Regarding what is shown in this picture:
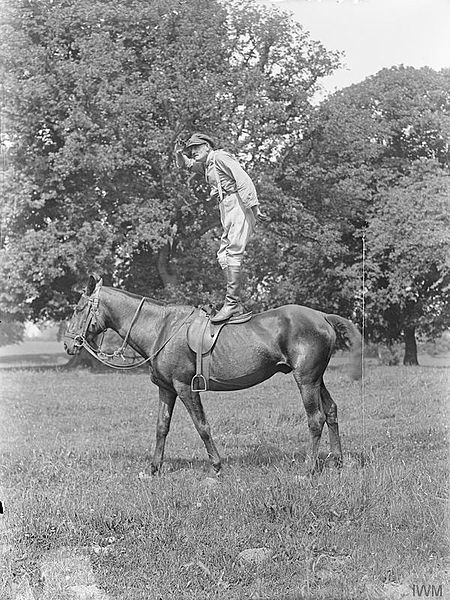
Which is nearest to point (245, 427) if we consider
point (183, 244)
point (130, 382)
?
point (130, 382)

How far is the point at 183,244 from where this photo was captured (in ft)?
95.7

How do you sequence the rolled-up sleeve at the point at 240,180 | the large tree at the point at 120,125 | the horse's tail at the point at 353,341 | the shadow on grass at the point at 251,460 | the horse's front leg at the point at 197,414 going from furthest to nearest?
the large tree at the point at 120,125, the shadow on grass at the point at 251,460, the horse's tail at the point at 353,341, the horse's front leg at the point at 197,414, the rolled-up sleeve at the point at 240,180

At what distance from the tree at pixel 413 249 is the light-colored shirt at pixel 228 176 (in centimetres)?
2038

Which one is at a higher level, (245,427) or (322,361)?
(322,361)

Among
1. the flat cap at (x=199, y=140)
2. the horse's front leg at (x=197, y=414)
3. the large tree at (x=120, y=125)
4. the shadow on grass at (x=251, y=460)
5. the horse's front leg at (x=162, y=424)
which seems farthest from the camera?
the large tree at (x=120, y=125)

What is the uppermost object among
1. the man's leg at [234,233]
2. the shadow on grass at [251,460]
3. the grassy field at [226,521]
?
the man's leg at [234,233]

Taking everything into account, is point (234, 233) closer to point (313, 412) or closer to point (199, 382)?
point (199, 382)

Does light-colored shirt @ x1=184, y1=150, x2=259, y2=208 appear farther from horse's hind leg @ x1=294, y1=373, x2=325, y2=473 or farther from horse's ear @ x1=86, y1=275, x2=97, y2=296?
horse's hind leg @ x1=294, y1=373, x2=325, y2=473

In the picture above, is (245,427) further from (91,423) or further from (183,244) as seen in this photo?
(183,244)

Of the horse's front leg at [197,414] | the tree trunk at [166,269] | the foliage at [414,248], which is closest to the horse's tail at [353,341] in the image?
the horse's front leg at [197,414]

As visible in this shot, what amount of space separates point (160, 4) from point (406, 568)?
960 inches

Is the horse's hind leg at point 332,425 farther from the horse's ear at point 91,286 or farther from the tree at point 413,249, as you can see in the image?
the tree at point 413,249

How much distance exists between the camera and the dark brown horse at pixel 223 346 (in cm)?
910

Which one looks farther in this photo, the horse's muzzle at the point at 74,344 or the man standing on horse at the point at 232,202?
the horse's muzzle at the point at 74,344
